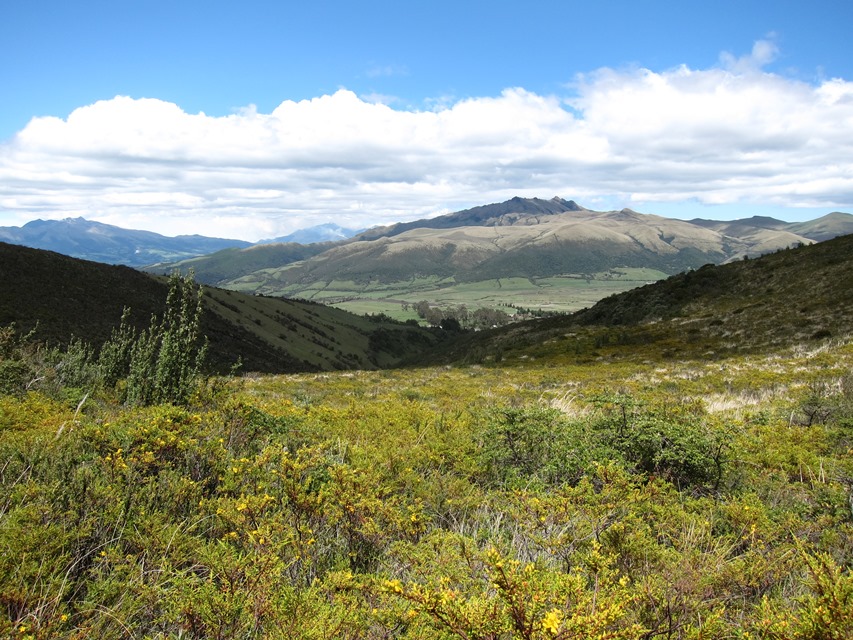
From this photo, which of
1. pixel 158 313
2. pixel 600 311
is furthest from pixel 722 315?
pixel 158 313

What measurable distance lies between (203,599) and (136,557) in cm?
99

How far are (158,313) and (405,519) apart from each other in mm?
74894

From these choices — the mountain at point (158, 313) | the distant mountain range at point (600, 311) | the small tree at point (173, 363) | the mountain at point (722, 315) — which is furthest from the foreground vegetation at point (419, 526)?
the mountain at point (722, 315)

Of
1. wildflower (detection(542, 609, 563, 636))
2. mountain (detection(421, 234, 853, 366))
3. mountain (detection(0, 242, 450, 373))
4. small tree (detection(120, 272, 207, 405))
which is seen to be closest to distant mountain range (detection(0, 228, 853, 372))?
mountain (detection(421, 234, 853, 366))

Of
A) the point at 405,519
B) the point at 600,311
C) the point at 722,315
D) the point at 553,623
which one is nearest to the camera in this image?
the point at 553,623

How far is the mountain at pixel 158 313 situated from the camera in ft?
166

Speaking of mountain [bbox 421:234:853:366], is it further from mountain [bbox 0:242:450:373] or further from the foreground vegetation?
mountain [bbox 0:242:450:373]

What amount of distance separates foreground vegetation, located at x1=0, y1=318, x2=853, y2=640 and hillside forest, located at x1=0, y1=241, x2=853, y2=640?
0.08 ft

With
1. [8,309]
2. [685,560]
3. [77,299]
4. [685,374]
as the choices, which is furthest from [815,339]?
[77,299]

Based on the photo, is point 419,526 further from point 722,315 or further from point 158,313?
point 158,313

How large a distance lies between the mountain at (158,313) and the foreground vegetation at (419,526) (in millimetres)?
19814

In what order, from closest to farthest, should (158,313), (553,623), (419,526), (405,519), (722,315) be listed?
(553,623), (405,519), (419,526), (722,315), (158,313)

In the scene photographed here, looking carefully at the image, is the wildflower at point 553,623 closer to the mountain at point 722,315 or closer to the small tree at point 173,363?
the small tree at point 173,363

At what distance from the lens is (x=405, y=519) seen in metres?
4.44
